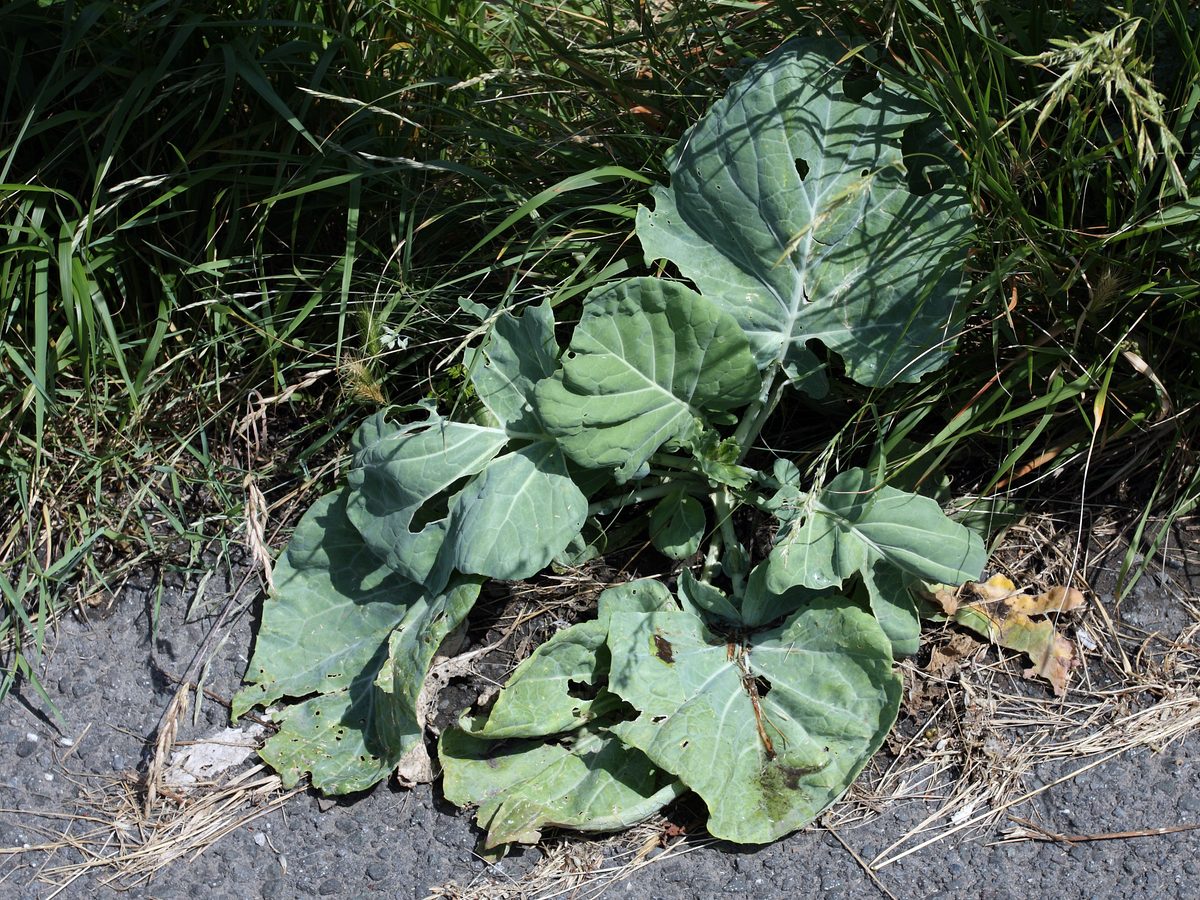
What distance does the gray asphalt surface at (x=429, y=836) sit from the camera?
192 centimetres

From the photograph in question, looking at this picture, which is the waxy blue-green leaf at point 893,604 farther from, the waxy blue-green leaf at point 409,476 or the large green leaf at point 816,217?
the waxy blue-green leaf at point 409,476

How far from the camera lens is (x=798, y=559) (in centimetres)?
198

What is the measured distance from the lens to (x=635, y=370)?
204 cm

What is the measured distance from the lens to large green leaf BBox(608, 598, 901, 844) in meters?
1.92

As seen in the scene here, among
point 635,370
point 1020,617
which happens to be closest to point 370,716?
point 635,370

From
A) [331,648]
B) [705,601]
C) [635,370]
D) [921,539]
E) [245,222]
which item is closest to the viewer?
[921,539]

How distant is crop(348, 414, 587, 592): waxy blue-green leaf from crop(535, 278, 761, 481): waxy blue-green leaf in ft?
0.37

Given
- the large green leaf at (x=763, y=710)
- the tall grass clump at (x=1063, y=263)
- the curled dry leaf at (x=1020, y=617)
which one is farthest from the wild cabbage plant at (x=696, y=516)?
the curled dry leaf at (x=1020, y=617)

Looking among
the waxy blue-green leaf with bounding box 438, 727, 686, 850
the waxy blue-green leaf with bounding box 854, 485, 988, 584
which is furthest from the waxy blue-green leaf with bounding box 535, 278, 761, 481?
the waxy blue-green leaf with bounding box 438, 727, 686, 850

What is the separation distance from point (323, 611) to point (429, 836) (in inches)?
20.3

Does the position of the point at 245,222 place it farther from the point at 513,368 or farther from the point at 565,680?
the point at 565,680

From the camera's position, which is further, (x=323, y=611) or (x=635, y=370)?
(x=323, y=611)

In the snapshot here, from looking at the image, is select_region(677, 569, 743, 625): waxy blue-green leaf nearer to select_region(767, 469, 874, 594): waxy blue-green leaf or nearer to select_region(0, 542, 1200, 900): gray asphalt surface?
select_region(767, 469, 874, 594): waxy blue-green leaf

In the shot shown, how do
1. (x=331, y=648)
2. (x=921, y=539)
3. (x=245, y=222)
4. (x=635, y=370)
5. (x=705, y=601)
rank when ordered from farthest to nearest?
1. (x=245, y=222)
2. (x=331, y=648)
3. (x=705, y=601)
4. (x=635, y=370)
5. (x=921, y=539)
